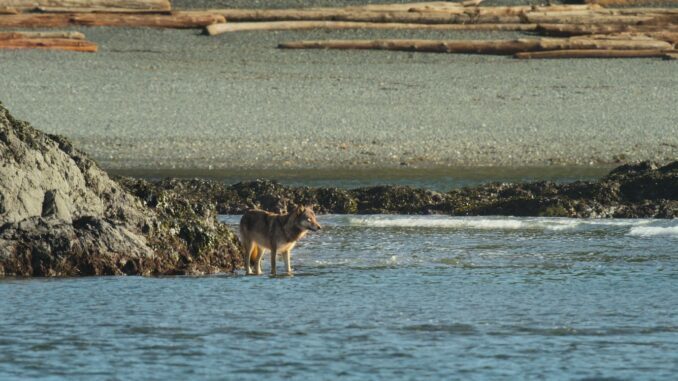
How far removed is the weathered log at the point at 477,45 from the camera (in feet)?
110

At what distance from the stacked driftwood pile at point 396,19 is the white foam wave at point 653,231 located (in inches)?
663

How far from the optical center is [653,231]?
1697 cm

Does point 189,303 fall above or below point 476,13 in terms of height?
below

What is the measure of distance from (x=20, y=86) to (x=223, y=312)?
19.2 metres

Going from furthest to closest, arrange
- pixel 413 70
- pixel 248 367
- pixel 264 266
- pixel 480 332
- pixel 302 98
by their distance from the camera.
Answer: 1. pixel 413 70
2. pixel 302 98
3. pixel 264 266
4. pixel 480 332
5. pixel 248 367

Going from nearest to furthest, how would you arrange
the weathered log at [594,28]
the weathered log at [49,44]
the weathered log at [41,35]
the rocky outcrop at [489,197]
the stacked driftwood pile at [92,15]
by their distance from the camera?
the rocky outcrop at [489,197]
the weathered log at [49,44]
the weathered log at [41,35]
the weathered log at [594,28]
the stacked driftwood pile at [92,15]

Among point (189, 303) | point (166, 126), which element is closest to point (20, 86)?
point (166, 126)

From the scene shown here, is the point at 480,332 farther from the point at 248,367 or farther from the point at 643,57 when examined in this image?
the point at 643,57

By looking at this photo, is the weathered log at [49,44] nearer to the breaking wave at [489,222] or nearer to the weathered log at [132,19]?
the weathered log at [132,19]

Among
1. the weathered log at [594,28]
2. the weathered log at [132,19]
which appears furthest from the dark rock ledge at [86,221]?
the weathered log at [594,28]

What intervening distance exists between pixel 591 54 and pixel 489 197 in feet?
43.7

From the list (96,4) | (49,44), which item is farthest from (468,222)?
(96,4)

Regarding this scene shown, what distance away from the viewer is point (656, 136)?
26266mm

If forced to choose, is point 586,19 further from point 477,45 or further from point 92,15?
point 92,15
